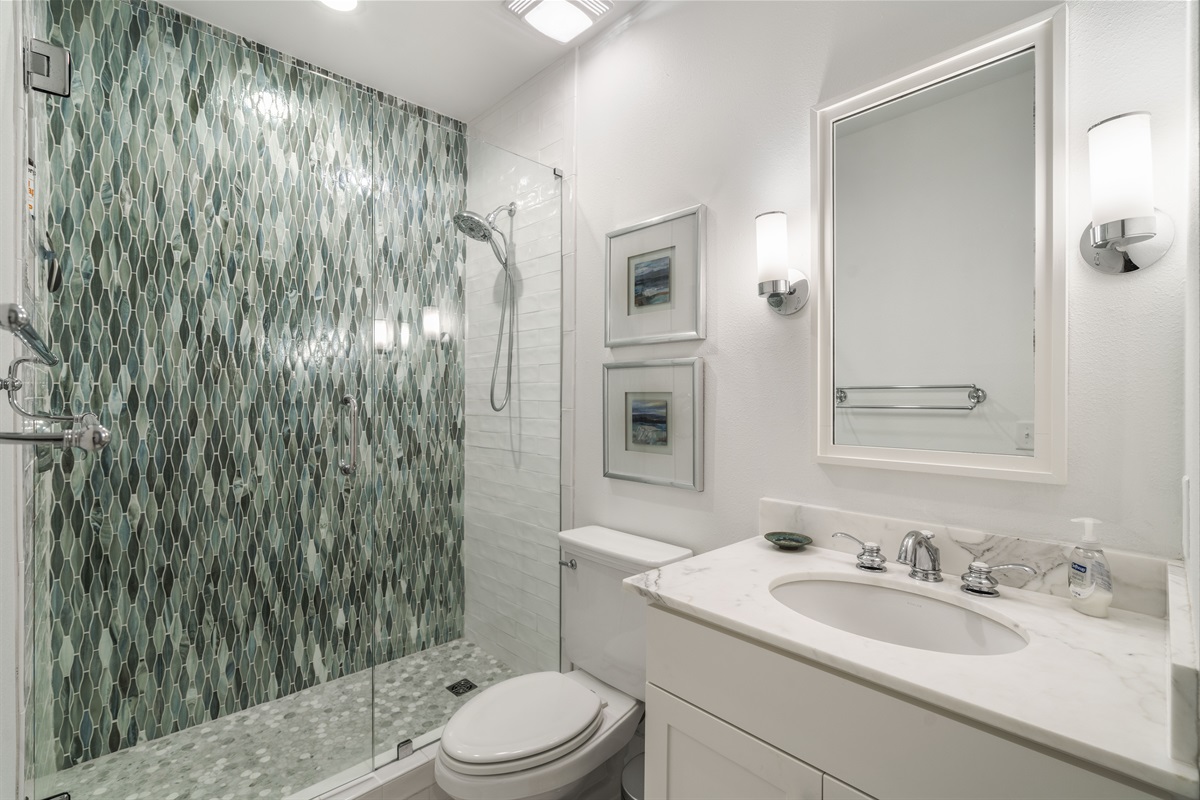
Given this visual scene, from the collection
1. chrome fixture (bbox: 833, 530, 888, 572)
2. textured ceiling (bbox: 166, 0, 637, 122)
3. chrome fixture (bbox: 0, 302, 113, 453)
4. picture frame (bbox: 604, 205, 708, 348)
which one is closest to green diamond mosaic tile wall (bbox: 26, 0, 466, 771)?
textured ceiling (bbox: 166, 0, 637, 122)

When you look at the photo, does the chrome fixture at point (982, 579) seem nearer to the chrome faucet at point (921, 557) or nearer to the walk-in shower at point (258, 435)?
the chrome faucet at point (921, 557)

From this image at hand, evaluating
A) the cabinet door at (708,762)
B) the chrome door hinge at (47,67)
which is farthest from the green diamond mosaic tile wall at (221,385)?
the cabinet door at (708,762)

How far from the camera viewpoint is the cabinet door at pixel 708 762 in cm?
87

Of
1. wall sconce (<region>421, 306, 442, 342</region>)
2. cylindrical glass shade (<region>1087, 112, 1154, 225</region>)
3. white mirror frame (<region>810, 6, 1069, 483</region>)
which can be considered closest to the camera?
cylindrical glass shade (<region>1087, 112, 1154, 225</region>)

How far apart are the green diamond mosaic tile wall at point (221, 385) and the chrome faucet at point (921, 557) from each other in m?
1.57

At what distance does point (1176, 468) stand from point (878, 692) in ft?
2.22

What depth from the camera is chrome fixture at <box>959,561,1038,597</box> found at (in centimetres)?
105

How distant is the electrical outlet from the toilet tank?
856 millimetres

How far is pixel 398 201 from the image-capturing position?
199 centimetres

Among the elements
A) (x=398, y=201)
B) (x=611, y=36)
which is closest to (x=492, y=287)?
(x=398, y=201)

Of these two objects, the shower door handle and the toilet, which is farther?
the shower door handle

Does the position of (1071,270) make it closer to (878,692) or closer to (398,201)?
(878,692)

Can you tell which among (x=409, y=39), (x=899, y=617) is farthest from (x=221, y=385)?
(x=899, y=617)

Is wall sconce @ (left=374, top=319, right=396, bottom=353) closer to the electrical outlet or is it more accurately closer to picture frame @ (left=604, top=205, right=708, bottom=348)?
picture frame @ (left=604, top=205, right=708, bottom=348)
